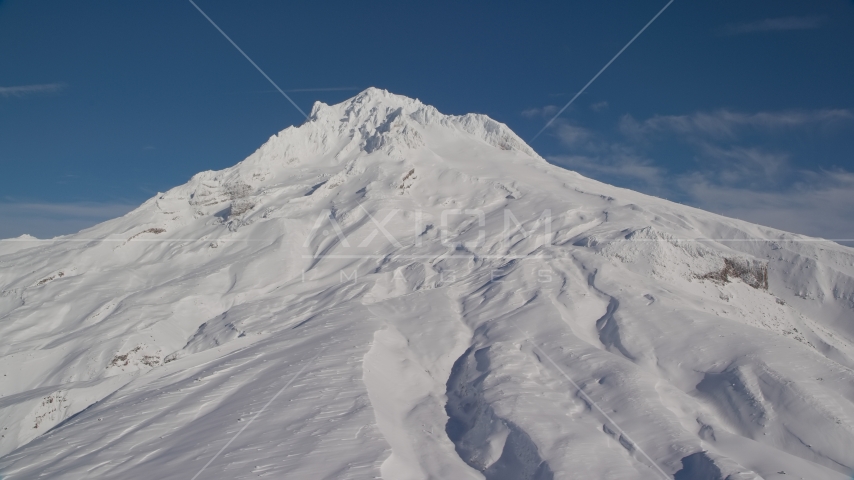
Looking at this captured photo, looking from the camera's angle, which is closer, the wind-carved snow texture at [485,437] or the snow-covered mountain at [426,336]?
the wind-carved snow texture at [485,437]

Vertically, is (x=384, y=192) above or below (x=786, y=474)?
above

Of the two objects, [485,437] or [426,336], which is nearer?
[485,437]

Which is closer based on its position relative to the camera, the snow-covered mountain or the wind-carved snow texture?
the wind-carved snow texture

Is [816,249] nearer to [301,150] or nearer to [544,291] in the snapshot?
[544,291]

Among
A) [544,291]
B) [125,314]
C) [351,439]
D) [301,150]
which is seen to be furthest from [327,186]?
[351,439]

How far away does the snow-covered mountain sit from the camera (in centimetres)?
1494

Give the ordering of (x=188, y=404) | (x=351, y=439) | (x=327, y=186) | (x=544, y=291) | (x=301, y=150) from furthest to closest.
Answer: (x=301, y=150) < (x=327, y=186) < (x=544, y=291) < (x=188, y=404) < (x=351, y=439)

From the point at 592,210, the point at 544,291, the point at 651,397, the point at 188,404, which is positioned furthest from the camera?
the point at 592,210

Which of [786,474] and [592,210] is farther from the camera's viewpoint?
[592,210]

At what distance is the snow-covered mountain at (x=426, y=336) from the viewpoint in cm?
1494

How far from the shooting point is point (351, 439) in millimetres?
14547

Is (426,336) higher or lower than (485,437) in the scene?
higher

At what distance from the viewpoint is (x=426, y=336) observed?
76.2 ft

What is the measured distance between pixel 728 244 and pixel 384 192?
2407cm
